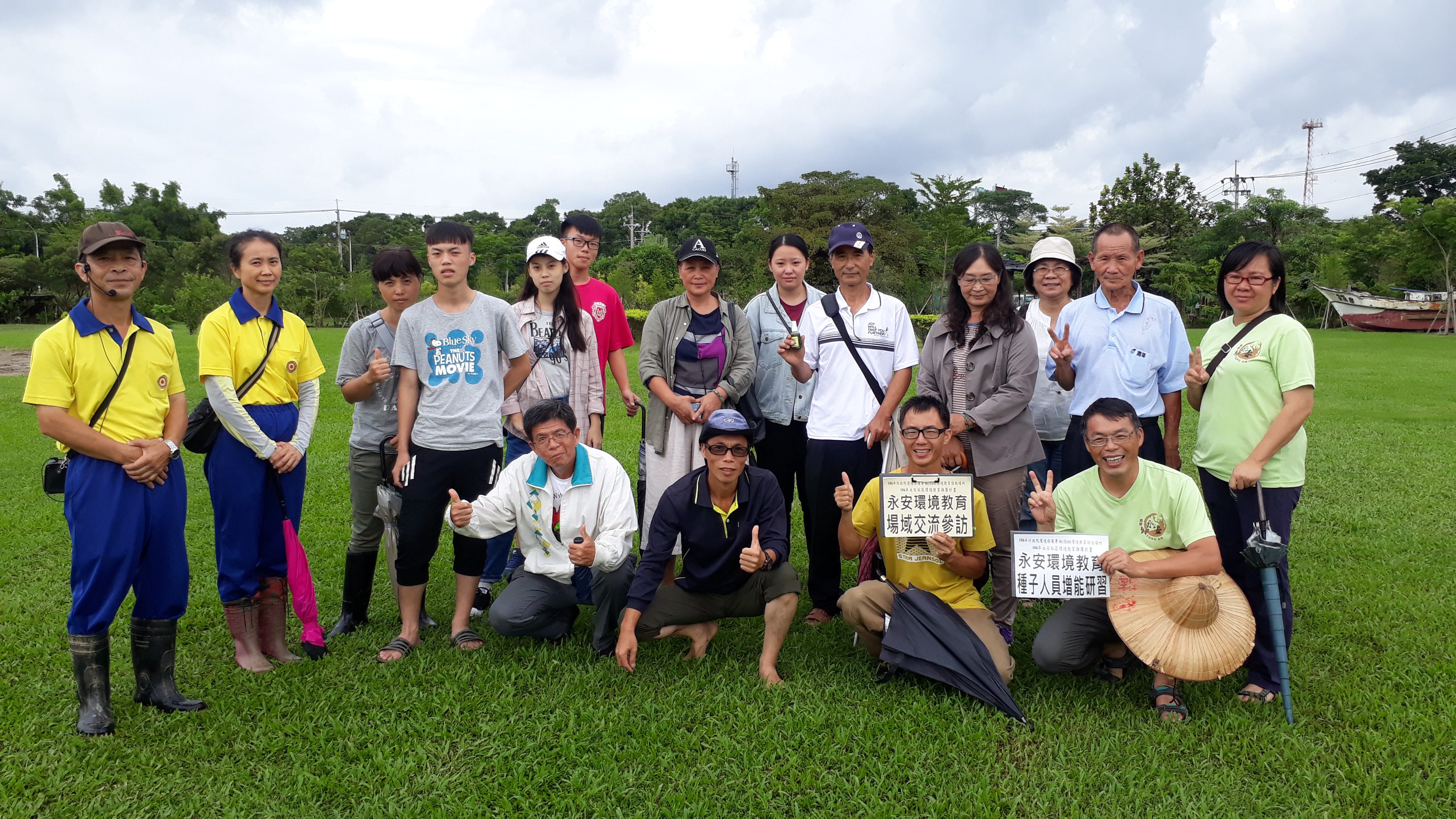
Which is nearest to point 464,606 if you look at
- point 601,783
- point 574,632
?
point 574,632

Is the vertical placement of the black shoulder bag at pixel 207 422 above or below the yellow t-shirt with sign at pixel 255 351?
below

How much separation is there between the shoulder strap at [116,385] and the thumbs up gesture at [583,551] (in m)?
1.94

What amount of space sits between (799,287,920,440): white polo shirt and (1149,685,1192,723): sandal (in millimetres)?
1750

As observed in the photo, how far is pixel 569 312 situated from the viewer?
189 inches

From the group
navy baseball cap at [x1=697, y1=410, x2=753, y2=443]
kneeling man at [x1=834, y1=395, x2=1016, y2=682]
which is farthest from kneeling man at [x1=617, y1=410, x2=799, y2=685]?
kneeling man at [x1=834, y1=395, x2=1016, y2=682]

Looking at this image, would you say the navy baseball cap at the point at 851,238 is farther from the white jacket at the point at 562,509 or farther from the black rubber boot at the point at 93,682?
the black rubber boot at the point at 93,682

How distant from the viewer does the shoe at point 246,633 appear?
12.9ft

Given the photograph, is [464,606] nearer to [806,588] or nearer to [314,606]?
[314,606]

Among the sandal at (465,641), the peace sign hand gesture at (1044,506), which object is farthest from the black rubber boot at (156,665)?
the peace sign hand gesture at (1044,506)

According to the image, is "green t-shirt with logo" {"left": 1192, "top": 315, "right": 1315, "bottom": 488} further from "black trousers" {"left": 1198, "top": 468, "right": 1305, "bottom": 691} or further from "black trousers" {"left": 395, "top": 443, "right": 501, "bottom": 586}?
"black trousers" {"left": 395, "top": 443, "right": 501, "bottom": 586}

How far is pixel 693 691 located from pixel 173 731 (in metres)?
2.10

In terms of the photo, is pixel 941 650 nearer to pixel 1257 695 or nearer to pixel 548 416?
pixel 1257 695

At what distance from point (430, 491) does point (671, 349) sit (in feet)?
4.78

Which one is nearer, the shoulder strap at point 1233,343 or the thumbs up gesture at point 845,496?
the shoulder strap at point 1233,343
